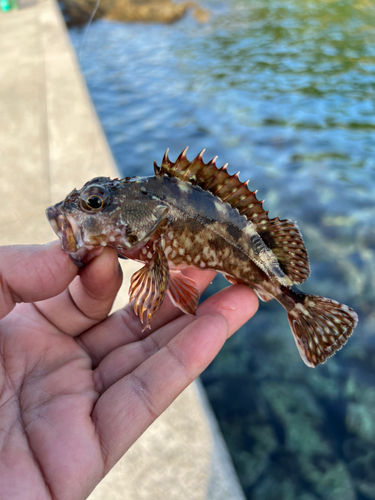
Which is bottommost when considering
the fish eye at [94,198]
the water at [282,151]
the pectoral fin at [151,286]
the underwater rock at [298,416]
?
the underwater rock at [298,416]

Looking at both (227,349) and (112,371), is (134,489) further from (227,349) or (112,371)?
(227,349)

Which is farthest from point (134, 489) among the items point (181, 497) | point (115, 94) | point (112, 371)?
point (115, 94)

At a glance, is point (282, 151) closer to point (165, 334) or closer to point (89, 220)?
point (165, 334)

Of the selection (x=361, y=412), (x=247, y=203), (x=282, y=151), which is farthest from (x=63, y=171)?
(x=361, y=412)

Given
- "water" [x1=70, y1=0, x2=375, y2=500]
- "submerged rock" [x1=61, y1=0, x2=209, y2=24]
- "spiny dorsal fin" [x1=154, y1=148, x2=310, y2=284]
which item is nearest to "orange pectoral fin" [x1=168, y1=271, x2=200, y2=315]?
"spiny dorsal fin" [x1=154, y1=148, x2=310, y2=284]

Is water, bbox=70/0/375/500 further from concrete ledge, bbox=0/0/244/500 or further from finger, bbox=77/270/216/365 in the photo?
finger, bbox=77/270/216/365

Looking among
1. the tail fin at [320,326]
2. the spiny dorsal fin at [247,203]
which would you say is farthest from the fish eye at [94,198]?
the tail fin at [320,326]

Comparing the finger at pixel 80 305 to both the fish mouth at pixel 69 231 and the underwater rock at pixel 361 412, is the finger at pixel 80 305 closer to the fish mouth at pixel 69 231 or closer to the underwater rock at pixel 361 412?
the fish mouth at pixel 69 231
